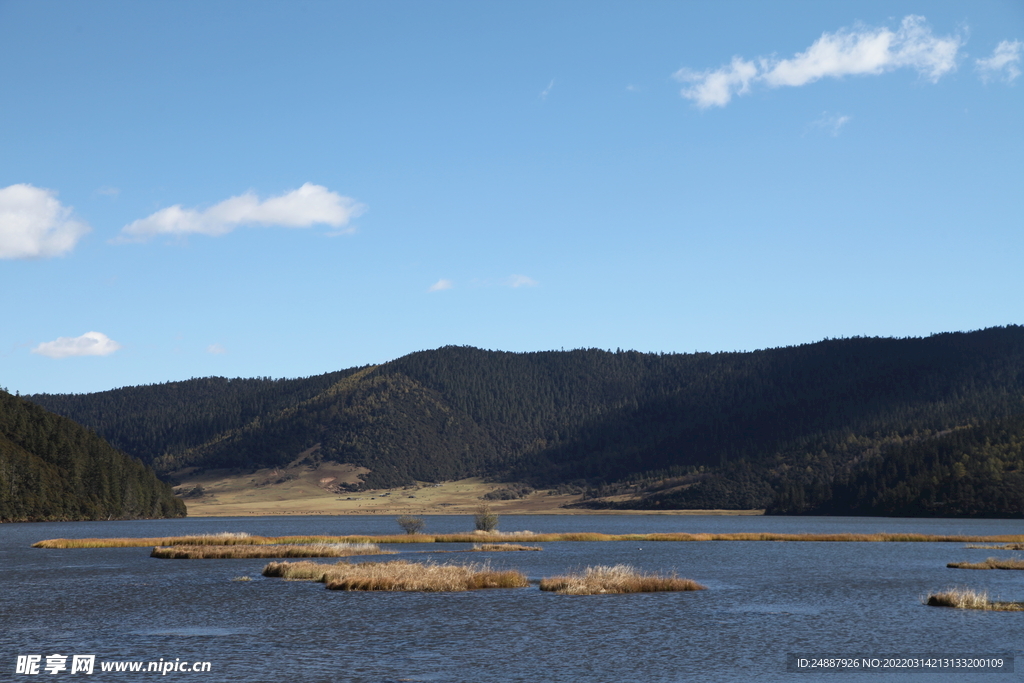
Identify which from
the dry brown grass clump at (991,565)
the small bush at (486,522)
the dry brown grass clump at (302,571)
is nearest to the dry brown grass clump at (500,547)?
the small bush at (486,522)

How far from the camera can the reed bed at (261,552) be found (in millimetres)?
94688

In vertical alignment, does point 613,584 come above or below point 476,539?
above

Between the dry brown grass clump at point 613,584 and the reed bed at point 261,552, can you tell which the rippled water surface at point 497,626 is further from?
the reed bed at point 261,552

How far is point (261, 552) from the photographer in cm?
9625

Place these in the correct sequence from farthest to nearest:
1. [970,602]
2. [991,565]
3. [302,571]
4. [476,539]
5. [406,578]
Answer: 1. [476,539]
2. [991,565]
3. [302,571]
4. [406,578]
5. [970,602]

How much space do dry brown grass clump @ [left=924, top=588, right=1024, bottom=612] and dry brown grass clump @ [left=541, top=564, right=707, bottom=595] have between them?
15.6 metres

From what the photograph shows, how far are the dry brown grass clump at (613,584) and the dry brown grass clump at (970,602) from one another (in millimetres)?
15628

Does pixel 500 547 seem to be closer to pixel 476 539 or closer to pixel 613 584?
pixel 476 539

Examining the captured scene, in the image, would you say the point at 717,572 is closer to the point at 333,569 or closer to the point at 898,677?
the point at 333,569

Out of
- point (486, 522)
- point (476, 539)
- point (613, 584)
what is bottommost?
point (476, 539)

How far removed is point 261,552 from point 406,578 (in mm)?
33247

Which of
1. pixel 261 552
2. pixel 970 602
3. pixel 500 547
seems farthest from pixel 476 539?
pixel 970 602

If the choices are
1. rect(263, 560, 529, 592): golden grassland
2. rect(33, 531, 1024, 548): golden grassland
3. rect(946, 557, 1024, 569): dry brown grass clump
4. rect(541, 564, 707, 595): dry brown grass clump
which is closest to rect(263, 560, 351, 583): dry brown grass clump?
rect(263, 560, 529, 592): golden grassland

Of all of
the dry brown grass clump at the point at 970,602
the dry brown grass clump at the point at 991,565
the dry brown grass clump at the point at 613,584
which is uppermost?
the dry brown grass clump at the point at 613,584
